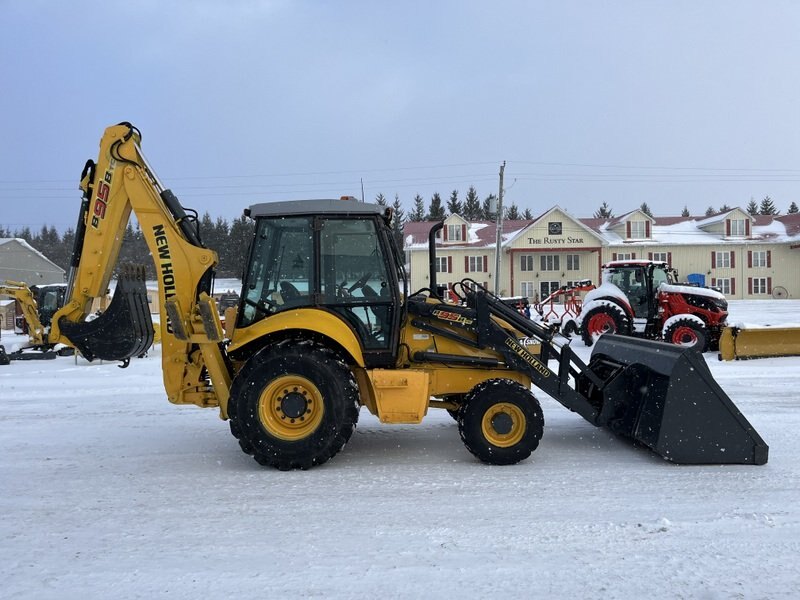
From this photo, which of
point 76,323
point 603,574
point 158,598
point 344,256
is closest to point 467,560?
point 603,574

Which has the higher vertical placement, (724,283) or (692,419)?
(724,283)

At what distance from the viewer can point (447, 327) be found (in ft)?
19.6

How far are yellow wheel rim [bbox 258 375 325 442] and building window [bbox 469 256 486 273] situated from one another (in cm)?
3865

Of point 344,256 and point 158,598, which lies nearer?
point 158,598

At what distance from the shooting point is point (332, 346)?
5.69 m

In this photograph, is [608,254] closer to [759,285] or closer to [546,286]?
[546,286]

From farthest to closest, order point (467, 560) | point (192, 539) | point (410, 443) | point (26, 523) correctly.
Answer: point (410, 443), point (26, 523), point (192, 539), point (467, 560)

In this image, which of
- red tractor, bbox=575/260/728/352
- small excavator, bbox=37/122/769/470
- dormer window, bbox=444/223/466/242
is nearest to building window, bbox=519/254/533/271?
dormer window, bbox=444/223/466/242

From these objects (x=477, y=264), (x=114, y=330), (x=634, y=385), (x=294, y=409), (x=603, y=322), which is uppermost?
(x=477, y=264)

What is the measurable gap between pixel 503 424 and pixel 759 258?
4412 cm

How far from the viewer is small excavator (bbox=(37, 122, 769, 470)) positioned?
538 centimetres

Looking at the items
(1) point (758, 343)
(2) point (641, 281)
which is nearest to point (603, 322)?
(2) point (641, 281)

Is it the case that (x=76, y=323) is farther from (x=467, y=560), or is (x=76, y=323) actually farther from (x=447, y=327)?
(x=467, y=560)

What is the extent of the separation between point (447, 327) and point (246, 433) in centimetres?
200
